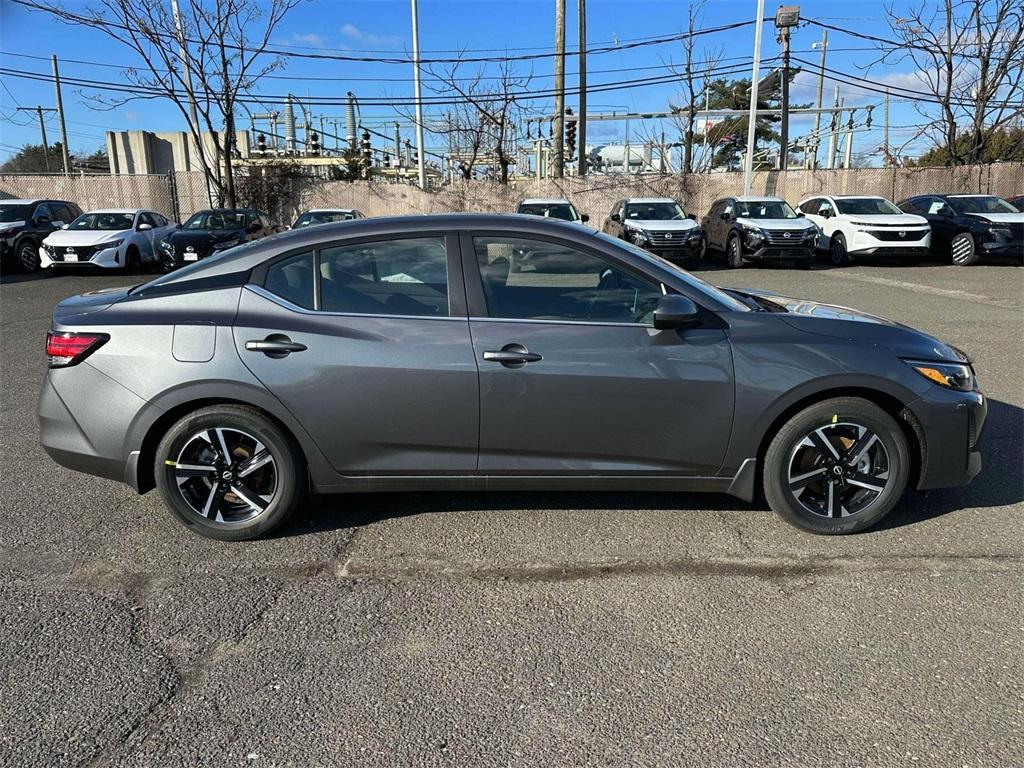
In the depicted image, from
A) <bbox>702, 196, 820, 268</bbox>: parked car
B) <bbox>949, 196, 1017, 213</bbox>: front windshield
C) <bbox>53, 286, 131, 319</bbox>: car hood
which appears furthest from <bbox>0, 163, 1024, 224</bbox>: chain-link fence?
<bbox>53, 286, 131, 319</bbox>: car hood

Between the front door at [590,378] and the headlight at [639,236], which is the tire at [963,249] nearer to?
the headlight at [639,236]

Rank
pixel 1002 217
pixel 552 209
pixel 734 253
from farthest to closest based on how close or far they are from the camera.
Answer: pixel 552 209 < pixel 734 253 < pixel 1002 217

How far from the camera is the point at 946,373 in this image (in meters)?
3.61

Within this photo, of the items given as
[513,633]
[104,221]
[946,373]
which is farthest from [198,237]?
[946,373]

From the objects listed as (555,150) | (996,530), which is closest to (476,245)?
(996,530)

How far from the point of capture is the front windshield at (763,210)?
57.9ft

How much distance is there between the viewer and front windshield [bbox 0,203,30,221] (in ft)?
57.1

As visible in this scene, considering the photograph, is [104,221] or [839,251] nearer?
[104,221]

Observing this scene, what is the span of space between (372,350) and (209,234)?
13893 millimetres

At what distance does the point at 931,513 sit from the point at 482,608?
256 centimetres

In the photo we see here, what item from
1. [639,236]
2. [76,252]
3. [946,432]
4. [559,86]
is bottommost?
[946,432]

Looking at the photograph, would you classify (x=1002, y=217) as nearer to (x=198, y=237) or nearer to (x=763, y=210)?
(x=763, y=210)

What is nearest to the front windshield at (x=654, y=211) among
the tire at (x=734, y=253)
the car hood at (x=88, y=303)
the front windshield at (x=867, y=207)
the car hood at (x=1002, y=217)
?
the tire at (x=734, y=253)

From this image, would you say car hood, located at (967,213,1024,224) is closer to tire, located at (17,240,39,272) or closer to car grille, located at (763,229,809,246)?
car grille, located at (763,229,809,246)
